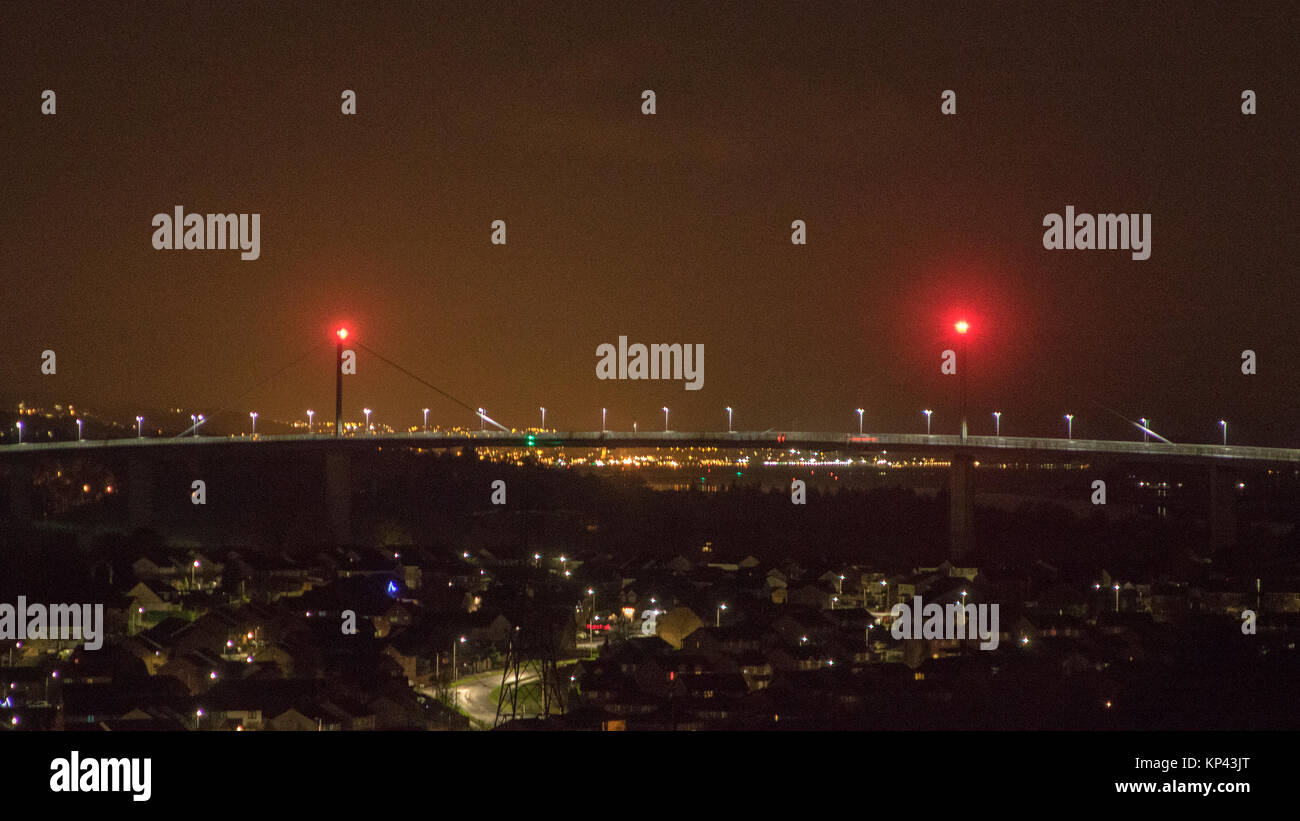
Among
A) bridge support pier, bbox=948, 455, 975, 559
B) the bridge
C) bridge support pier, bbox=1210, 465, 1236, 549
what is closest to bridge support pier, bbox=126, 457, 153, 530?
the bridge

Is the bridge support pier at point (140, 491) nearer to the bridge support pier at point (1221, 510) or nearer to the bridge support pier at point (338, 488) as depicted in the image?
the bridge support pier at point (338, 488)

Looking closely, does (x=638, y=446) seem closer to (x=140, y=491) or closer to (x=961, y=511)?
Result: (x=961, y=511)

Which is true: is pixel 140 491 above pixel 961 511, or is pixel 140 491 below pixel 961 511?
above

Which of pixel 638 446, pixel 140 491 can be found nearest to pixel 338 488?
pixel 140 491

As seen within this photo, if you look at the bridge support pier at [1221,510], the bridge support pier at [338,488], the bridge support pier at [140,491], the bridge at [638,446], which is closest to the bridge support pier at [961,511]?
the bridge at [638,446]
